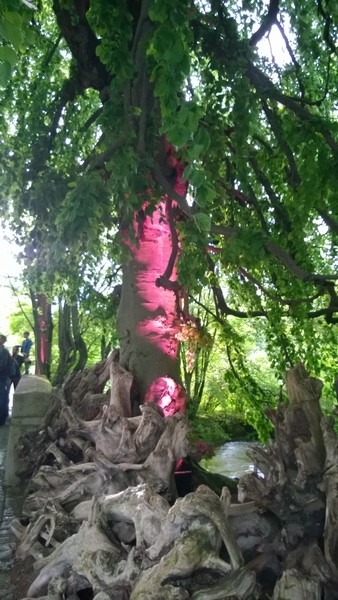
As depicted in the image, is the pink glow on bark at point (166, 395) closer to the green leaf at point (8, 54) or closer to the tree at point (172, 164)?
the tree at point (172, 164)

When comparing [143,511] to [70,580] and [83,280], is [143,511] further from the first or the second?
[83,280]

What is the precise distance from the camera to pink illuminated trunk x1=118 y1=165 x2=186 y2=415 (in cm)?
659

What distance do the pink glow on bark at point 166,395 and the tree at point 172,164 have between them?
26 millimetres

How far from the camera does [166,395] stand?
6.50 meters

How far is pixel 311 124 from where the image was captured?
5641 mm

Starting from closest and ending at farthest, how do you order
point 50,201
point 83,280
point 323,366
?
point 50,201, point 323,366, point 83,280

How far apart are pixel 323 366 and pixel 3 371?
6.66 metres

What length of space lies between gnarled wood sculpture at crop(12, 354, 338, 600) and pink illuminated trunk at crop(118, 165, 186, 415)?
1.32m

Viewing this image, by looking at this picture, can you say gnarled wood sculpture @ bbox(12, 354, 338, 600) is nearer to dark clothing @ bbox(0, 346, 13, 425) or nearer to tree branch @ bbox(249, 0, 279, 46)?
tree branch @ bbox(249, 0, 279, 46)

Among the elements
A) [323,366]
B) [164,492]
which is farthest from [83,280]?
[164,492]

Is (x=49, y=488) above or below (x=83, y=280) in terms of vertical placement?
below

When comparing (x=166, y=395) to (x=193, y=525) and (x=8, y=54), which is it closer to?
(x=193, y=525)

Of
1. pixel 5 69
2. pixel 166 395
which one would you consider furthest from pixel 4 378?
pixel 5 69

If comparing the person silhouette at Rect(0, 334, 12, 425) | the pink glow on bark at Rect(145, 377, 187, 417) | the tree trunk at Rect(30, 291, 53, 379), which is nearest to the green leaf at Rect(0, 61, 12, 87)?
the pink glow on bark at Rect(145, 377, 187, 417)
